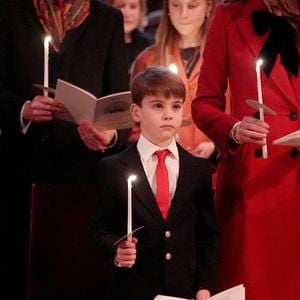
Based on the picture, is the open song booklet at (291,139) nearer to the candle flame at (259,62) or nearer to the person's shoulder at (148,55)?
the candle flame at (259,62)

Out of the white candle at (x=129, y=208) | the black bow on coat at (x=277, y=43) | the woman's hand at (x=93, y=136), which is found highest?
the black bow on coat at (x=277, y=43)

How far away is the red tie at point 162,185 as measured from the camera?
8.28 feet

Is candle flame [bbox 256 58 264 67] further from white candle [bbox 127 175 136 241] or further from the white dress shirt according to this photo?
white candle [bbox 127 175 136 241]

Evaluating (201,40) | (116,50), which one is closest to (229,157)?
(116,50)

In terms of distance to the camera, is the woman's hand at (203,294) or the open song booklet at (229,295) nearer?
the open song booklet at (229,295)

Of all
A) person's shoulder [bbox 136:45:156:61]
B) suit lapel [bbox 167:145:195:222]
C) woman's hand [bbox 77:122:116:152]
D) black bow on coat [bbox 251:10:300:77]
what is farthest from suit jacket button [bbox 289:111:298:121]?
person's shoulder [bbox 136:45:156:61]

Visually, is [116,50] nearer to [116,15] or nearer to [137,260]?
[116,15]

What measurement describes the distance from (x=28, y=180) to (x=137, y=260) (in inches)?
36.4

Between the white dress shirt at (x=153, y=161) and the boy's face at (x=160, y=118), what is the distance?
0.02 metres

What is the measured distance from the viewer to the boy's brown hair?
256cm

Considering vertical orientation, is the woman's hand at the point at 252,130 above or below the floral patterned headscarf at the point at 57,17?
below

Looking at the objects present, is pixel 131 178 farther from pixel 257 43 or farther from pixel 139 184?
pixel 257 43

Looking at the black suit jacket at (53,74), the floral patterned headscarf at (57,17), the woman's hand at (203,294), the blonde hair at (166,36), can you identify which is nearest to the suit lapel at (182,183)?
the woman's hand at (203,294)

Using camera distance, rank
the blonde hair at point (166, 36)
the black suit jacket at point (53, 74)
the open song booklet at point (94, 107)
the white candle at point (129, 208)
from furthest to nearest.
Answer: the blonde hair at point (166, 36), the black suit jacket at point (53, 74), the open song booklet at point (94, 107), the white candle at point (129, 208)
